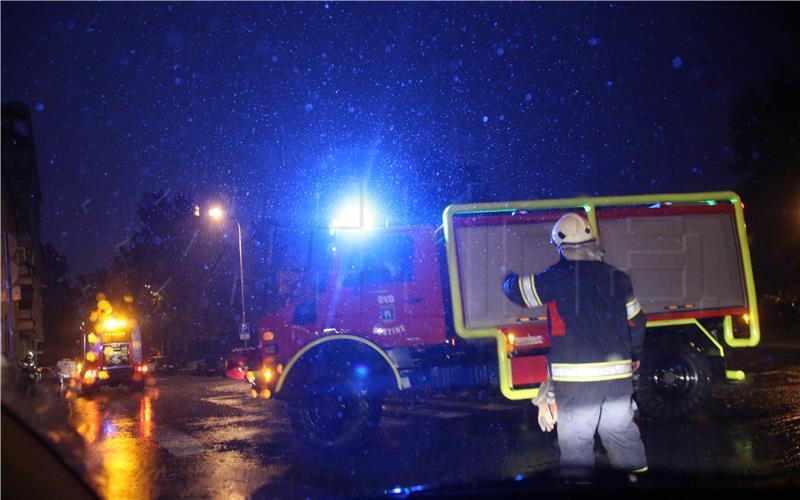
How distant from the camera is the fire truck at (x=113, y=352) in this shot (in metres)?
23.6

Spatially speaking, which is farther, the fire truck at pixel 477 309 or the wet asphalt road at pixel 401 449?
the fire truck at pixel 477 309

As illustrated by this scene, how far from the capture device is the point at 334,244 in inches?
369

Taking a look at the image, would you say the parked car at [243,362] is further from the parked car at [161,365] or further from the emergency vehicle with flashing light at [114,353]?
the parked car at [161,365]

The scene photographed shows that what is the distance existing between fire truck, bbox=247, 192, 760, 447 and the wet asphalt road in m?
0.60

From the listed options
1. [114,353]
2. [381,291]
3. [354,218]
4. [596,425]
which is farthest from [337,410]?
[114,353]

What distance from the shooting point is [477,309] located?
29.3ft

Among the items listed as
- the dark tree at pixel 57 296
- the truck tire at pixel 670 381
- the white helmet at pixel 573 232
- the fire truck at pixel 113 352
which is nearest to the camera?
the white helmet at pixel 573 232

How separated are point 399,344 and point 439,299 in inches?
32.3

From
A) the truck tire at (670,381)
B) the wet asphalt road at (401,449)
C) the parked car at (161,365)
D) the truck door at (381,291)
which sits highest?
the truck door at (381,291)

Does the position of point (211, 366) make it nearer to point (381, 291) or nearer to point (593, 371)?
point (381, 291)

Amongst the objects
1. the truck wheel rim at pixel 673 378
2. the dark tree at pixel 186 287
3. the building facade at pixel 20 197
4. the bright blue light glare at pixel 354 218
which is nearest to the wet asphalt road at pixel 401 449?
the truck wheel rim at pixel 673 378

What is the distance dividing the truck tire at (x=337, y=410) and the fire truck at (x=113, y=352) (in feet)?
54.8

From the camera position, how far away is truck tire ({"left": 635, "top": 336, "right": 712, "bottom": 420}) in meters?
8.91

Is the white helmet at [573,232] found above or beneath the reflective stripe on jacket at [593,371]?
above
